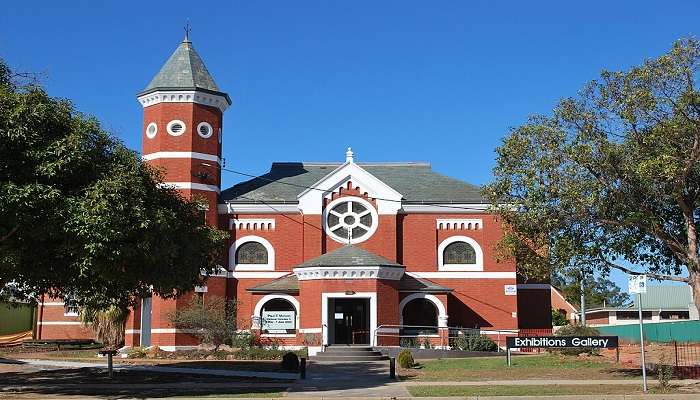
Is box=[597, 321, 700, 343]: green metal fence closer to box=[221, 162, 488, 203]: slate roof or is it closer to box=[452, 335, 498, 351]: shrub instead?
box=[452, 335, 498, 351]: shrub

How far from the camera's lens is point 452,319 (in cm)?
4331

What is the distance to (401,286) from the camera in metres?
41.1

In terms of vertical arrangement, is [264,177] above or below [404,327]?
above

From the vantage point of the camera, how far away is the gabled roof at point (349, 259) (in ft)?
127

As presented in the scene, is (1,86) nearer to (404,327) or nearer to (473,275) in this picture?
(404,327)

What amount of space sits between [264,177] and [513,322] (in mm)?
17218

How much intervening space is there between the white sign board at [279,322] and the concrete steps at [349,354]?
521 centimetres

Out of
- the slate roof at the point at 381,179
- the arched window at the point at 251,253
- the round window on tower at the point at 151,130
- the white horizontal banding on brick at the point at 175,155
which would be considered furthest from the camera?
the slate roof at the point at 381,179

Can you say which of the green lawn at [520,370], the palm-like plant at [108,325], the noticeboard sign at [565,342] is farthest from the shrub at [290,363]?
the palm-like plant at [108,325]

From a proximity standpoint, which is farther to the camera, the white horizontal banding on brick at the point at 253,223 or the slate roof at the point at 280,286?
the white horizontal banding on brick at the point at 253,223

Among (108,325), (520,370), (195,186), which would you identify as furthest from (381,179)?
(520,370)

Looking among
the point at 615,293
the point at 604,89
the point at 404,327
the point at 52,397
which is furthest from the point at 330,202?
the point at 615,293

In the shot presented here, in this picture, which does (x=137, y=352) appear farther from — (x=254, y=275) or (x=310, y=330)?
(x=310, y=330)

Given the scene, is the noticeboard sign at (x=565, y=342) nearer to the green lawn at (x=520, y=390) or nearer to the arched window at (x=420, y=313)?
the green lawn at (x=520, y=390)
